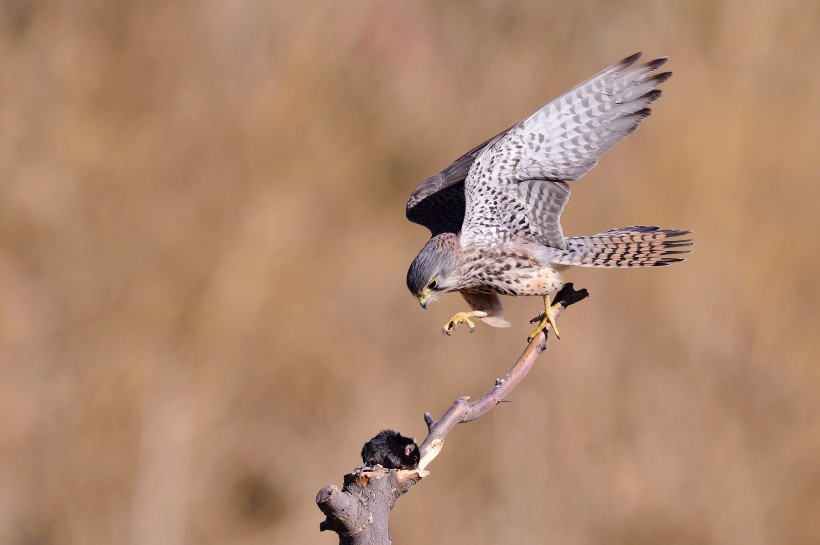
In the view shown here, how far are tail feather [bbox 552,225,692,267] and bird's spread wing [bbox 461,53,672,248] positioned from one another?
59mm

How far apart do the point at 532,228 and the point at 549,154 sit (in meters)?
0.22

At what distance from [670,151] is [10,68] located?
297cm

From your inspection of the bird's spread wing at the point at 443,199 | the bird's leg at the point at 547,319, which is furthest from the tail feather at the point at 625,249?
the bird's spread wing at the point at 443,199

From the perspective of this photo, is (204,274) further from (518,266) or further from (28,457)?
(518,266)

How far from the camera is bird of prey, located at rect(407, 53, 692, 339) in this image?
114 inches

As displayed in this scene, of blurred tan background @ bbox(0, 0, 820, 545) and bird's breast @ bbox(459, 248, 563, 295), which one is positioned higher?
blurred tan background @ bbox(0, 0, 820, 545)

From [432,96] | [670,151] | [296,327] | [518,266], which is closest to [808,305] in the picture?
[670,151]

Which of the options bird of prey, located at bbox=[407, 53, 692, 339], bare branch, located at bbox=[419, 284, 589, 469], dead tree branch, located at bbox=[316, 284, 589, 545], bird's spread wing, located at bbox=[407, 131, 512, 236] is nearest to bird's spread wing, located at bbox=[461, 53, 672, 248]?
bird of prey, located at bbox=[407, 53, 692, 339]

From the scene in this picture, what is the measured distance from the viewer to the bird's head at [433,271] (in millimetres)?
2998

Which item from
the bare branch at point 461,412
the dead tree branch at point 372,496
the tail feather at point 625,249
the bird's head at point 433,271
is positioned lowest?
the dead tree branch at point 372,496

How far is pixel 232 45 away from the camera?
17.0ft

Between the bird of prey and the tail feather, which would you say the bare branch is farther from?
the tail feather

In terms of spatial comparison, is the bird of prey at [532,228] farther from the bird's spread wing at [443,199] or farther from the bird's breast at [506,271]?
the bird's spread wing at [443,199]

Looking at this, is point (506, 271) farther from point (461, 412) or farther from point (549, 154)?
point (461, 412)
